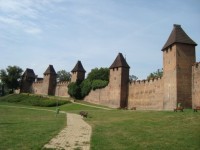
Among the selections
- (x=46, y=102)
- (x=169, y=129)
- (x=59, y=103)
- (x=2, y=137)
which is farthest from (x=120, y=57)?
(x=2, y=137)

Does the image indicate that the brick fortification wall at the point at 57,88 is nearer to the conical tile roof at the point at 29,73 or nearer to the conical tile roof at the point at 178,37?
the conical tile roof at the point at 29,73

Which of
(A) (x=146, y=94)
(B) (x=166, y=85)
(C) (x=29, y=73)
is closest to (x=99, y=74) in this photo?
(C) (x=29, y=73)

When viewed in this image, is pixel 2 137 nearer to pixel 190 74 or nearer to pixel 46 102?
pixel 190 74

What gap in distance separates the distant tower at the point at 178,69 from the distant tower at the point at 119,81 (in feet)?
41.8

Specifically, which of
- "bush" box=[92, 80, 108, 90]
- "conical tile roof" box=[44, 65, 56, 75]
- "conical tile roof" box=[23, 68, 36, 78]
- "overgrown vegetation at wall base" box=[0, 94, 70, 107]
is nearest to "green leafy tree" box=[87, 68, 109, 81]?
"conical tile roof" box=[44, 65, 56, 75]

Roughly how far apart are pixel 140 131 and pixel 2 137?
714 cm

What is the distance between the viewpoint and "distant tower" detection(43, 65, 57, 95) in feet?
236

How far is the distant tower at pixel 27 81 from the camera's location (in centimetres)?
8274

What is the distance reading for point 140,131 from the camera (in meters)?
15.3

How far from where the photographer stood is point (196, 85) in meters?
29.6

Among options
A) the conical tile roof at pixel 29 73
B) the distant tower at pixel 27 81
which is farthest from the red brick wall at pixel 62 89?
the conical tile roof at pixel 29 73

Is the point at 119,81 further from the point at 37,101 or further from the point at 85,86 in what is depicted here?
the point at 37,101

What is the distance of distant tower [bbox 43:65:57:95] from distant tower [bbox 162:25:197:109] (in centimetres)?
4335

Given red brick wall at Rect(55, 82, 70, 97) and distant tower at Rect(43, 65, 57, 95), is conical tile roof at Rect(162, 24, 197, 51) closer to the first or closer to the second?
red brick wall at Rect(55, 82, 70, 97)
